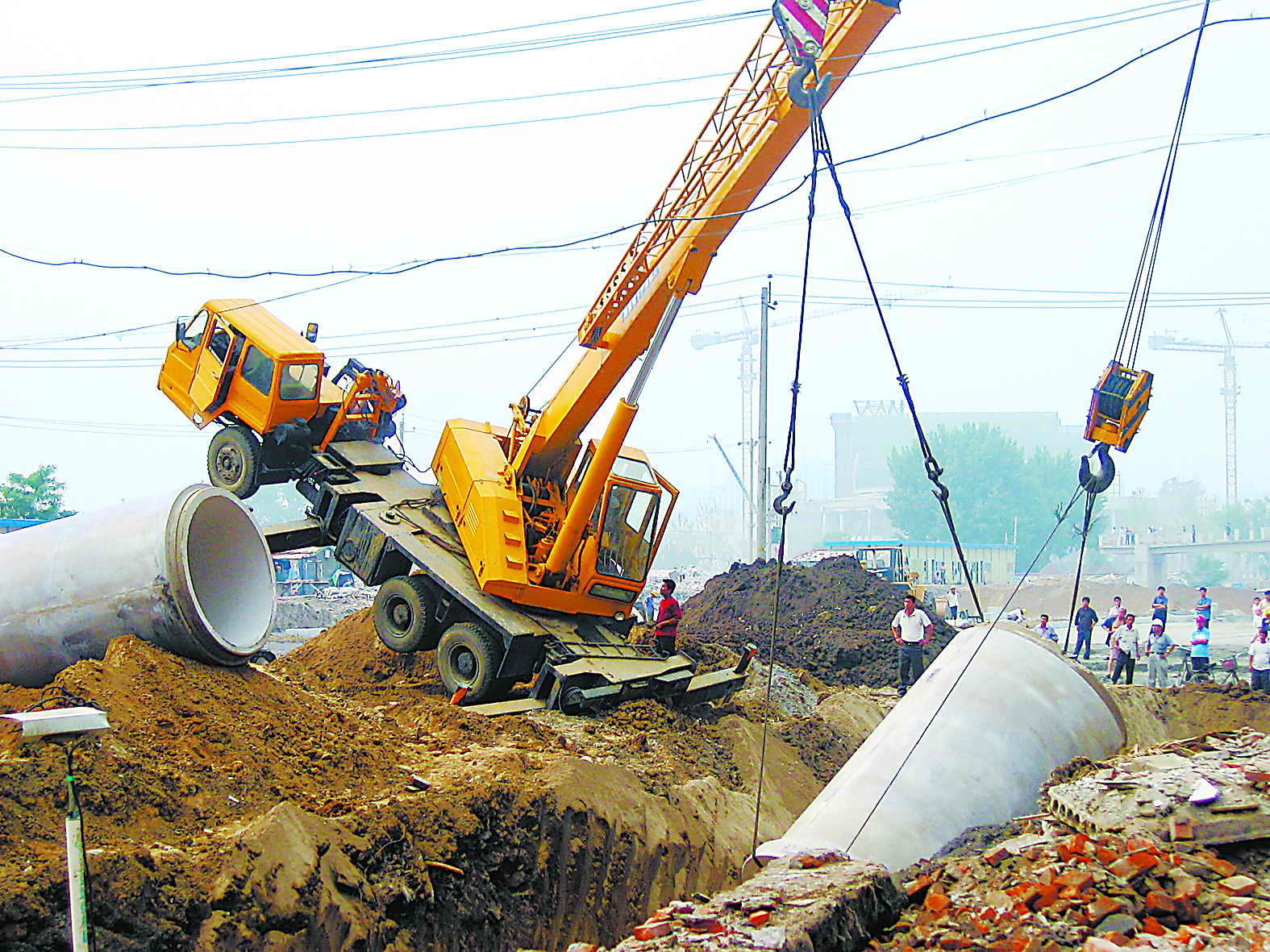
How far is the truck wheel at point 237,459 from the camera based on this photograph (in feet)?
42.7

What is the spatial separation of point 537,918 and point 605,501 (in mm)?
5639

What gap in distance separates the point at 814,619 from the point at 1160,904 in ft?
46.8

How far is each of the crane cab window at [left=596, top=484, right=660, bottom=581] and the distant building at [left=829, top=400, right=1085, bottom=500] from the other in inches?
4379

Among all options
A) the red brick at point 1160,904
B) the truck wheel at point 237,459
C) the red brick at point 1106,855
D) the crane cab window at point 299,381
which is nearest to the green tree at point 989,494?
the crane cab window at point 299,381

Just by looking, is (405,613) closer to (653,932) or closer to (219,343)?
(219,343)

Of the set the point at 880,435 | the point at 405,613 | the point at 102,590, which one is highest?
the point at 880,435

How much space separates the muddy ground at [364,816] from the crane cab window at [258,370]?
388 centimetres

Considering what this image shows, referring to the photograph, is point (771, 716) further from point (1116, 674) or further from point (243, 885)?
point (243, 885)

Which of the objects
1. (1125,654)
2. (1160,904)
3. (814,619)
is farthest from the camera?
(814,619)

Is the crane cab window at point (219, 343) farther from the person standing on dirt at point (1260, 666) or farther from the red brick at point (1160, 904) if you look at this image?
the person standing on dirt at point (1260, 666)

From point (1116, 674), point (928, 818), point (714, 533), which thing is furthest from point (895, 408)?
point (928, 818)

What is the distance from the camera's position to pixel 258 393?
12.8m

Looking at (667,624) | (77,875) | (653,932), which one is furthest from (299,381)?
(653,932)

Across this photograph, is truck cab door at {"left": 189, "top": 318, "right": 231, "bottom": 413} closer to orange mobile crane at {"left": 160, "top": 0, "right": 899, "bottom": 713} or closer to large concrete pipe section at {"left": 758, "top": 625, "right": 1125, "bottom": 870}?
orange mobile crane at {"left": 160, "top": 0, "right": 899, "bottom": 713}
